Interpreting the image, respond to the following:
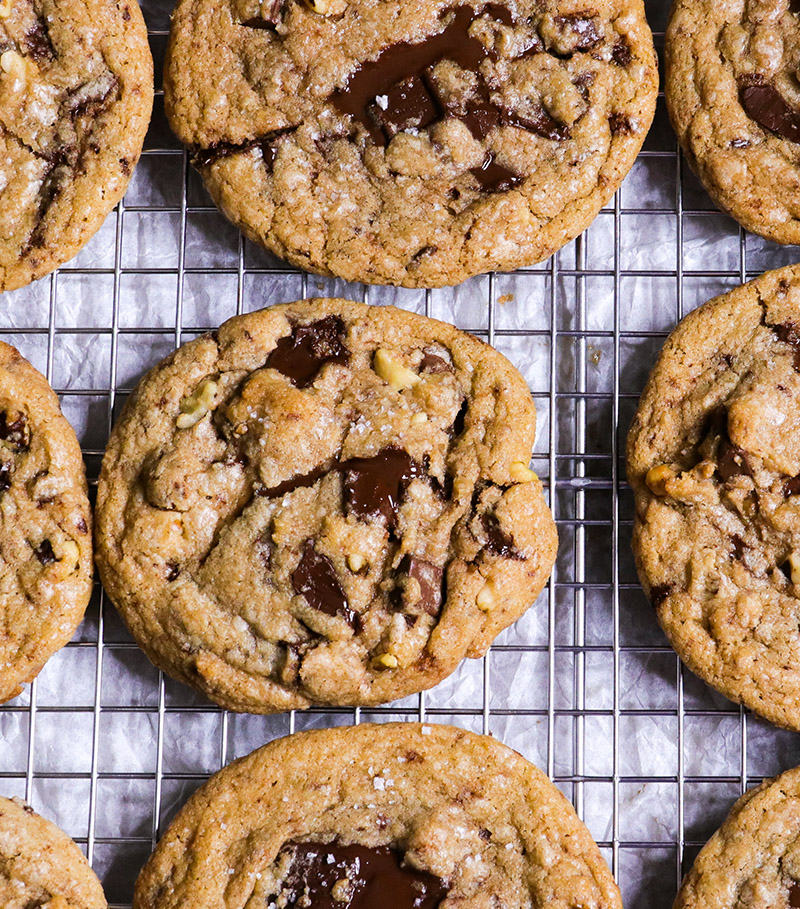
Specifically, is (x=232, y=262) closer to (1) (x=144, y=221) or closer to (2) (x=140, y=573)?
(1) (x=144, y=221)

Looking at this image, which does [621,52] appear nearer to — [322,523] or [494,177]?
[494,177]

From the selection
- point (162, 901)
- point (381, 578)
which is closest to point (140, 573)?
point (381, 578)

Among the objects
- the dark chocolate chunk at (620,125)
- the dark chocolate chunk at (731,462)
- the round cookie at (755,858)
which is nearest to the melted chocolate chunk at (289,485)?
the dark chocolate chunk at (731,462)

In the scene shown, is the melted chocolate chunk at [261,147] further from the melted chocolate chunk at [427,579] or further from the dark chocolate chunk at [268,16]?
Result: the melted chocolate chunk at [427,579]

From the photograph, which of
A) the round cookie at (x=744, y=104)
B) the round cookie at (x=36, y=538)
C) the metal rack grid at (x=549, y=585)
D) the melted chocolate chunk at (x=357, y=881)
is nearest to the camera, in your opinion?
the melted chocolate chunk at (x=357, y=881)

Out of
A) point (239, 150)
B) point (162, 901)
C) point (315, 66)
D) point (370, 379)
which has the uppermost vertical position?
point (315, 66)

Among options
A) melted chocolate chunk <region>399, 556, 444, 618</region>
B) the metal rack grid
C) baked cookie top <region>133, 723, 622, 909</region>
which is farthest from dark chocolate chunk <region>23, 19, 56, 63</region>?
baked cookie top <region>133, 723, 622, 909</region>
